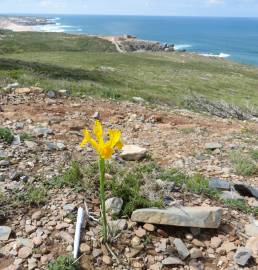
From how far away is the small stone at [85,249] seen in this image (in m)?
3.94

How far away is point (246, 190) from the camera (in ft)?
18.9

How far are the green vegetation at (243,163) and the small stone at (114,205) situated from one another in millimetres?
2760

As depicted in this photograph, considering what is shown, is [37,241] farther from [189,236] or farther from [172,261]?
[189,236]

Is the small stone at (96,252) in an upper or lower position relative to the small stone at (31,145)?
lower

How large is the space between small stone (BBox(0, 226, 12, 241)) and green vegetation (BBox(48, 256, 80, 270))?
0.68 m

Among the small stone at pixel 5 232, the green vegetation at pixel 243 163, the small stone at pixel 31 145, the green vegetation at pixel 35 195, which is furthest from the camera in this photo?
the green vegetation at pixel 243 163

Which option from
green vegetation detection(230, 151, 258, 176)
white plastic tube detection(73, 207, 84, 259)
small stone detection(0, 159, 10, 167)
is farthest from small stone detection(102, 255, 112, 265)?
green vegetation detection(230, 151, 258, 176)

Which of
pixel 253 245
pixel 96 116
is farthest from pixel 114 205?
pixel 96 116

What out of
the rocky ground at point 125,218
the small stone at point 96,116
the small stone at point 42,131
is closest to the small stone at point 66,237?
the rocky ground at point 125,218

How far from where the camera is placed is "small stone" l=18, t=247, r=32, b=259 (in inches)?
151

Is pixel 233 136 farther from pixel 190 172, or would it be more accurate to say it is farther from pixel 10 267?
pixel 10 267

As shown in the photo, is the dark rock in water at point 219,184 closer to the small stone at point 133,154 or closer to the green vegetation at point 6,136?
the small stone at point 133,154

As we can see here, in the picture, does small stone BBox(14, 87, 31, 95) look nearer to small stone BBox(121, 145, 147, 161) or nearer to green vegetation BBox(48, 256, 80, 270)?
small stone BBox(121, 145, 147, 161)

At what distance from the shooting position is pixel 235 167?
6.73 meters
